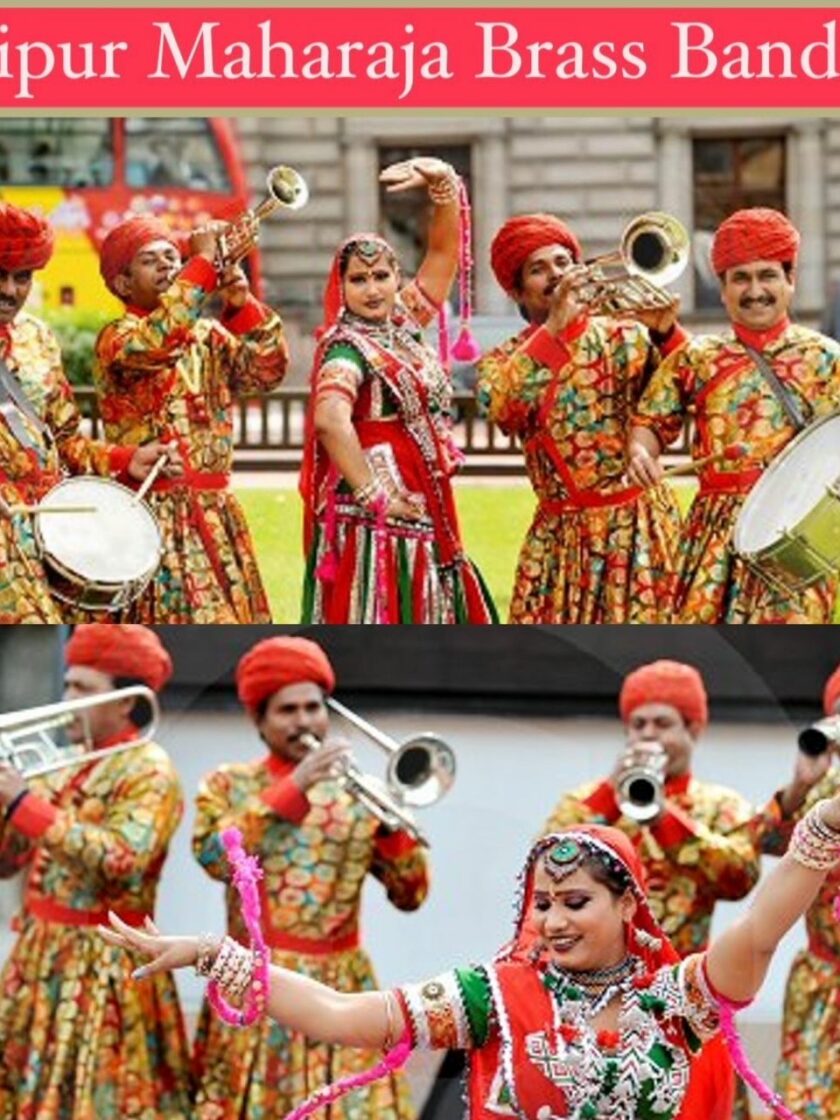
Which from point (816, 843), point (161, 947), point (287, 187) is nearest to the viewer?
point (816, 843)

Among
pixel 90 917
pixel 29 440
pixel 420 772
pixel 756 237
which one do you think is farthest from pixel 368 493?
pixel 90 917

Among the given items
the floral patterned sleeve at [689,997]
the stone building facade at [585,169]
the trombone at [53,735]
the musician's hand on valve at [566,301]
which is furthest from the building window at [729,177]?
the floral patterned sleeve at [689,997]

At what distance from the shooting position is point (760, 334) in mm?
6781

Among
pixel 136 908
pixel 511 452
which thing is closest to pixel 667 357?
pixel 511 452

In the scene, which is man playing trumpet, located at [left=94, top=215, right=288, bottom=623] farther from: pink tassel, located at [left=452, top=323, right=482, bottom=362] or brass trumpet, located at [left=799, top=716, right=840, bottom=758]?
brass trumpet, located at [left=799, top=716, right=840, bottom=758]

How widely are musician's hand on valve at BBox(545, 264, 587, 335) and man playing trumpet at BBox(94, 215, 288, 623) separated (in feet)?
1.68

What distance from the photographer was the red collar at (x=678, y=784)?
6.88 m

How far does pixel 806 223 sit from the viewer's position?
265 inches

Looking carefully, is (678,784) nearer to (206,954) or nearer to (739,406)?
(739,406)

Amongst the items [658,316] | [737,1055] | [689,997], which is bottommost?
[737,1055]

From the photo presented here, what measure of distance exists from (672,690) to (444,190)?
41.5 inches

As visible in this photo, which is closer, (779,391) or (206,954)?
(206,954)

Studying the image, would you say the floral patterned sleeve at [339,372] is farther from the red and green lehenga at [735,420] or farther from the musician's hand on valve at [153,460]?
the red and green lehenga at [735,420]

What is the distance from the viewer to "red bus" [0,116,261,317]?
674 cm
